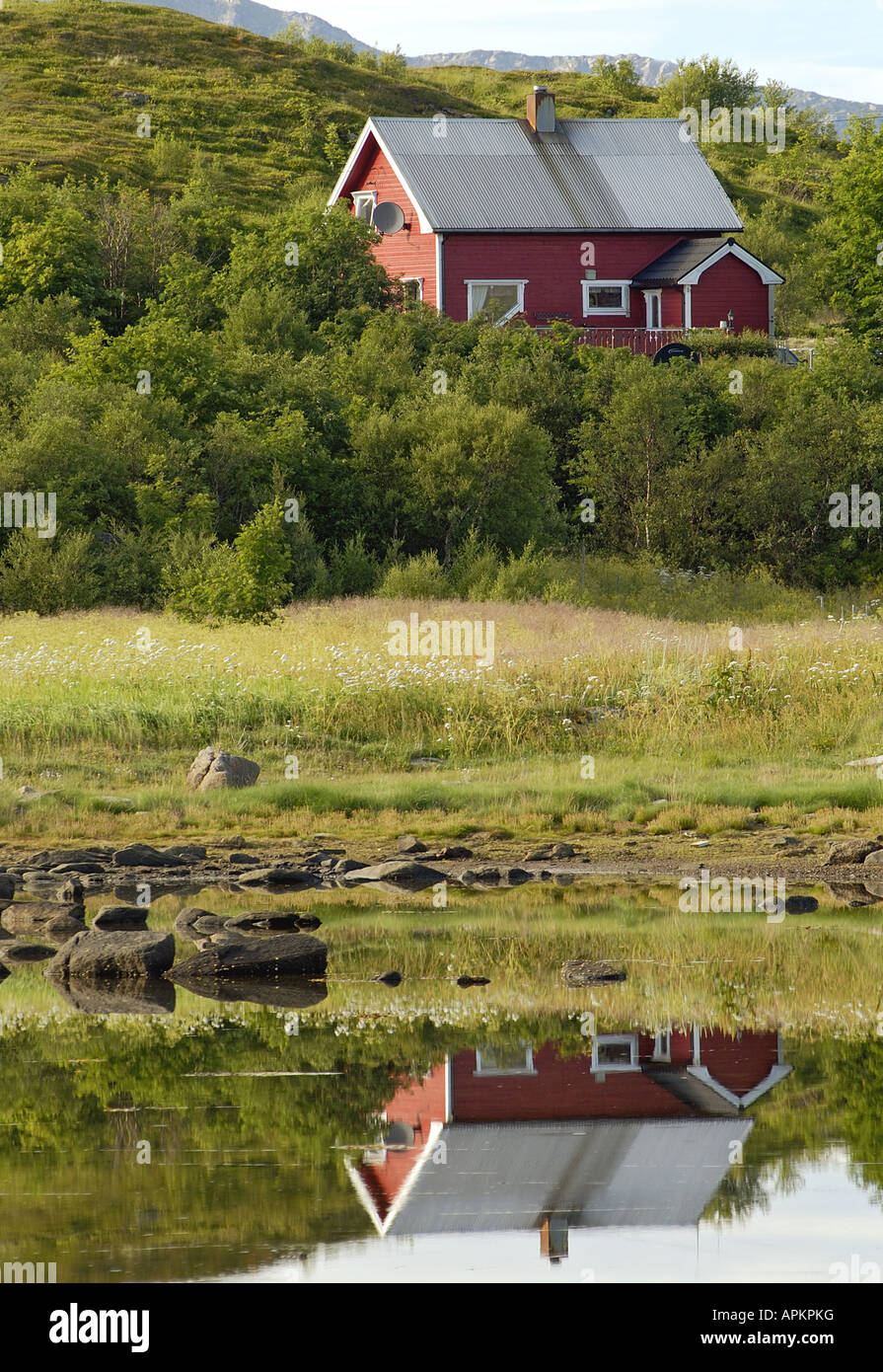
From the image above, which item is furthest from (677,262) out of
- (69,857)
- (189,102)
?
(69,857)

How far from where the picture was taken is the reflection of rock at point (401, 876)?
701 inches

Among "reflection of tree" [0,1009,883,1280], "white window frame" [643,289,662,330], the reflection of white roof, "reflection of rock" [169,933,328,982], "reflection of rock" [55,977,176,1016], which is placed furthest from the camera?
"white window frame" [643,289,662,330]

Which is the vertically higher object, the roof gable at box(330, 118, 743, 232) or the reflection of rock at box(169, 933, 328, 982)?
the roof gable at box(330, 118, 743, 232)

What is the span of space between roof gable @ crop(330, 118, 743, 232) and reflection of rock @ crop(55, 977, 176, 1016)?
39475 mm

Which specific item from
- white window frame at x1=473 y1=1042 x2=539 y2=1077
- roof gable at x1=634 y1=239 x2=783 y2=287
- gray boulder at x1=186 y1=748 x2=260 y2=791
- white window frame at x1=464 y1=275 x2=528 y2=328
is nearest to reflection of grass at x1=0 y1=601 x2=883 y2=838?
gray boulder at x1=186 y1=748 x2=260 y2=791

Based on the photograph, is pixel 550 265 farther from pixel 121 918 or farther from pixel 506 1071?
pixel 506 1071

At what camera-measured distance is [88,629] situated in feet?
93.8

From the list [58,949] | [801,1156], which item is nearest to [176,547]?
[58,949]

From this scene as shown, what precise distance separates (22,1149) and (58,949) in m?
5.51

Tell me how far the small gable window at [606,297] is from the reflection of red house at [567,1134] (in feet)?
141

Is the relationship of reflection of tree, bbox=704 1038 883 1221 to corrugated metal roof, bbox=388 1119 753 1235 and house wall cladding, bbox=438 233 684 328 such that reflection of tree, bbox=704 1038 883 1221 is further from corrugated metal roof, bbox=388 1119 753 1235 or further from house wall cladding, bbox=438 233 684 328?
house wall cladding, bbox=438 233 684 328

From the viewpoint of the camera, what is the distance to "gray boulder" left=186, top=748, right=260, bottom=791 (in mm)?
21000

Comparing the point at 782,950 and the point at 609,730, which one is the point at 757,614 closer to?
the point at 609,730

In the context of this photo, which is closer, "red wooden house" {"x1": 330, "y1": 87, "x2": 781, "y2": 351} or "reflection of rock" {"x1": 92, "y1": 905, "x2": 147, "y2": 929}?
"reflection of rock" {"x1": 92, "y1": 905, "x2": 147, "y2": 929}
